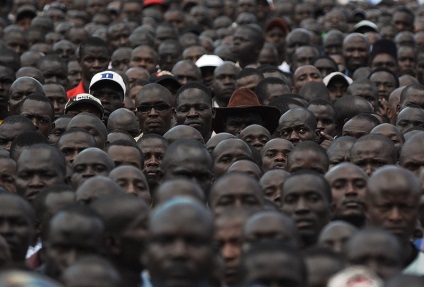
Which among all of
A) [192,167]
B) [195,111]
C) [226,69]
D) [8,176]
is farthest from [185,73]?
[192,167]

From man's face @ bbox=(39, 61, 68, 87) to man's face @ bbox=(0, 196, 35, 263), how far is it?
754 cm

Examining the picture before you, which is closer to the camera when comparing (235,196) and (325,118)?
(235,196)

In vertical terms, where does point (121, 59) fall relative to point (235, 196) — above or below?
above

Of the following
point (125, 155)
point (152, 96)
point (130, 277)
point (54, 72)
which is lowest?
point (130, 277)

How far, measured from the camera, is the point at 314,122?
1430 centimetres

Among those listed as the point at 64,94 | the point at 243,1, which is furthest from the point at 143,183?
the point at 243,1

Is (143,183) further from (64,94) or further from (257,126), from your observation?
(64,94)

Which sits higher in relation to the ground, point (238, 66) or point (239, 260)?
point (238, 66)

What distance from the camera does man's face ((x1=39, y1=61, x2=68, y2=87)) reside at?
17703mm

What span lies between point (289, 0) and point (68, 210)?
14.8 metres

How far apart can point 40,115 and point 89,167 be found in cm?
262

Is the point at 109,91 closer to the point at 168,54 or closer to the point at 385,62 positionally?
the point at 168,54

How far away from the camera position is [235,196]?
408 inches

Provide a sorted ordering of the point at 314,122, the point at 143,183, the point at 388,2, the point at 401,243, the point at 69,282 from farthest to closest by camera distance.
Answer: the point at 388,2
the point at 314,122
the point at 143,183
the point at 401,243
the point at 69,282
